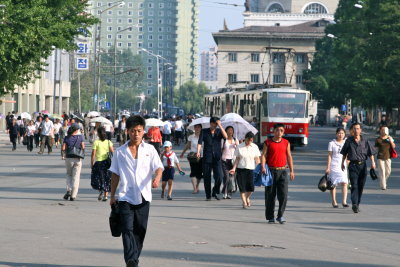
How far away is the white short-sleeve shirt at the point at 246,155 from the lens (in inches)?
785

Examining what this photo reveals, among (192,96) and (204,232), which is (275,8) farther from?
(204,232)

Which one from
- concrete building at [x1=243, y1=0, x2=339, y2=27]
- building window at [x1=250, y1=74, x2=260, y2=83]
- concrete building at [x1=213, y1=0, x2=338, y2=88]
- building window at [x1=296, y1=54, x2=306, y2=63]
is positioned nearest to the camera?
concrete building at [x1=213, y1=0, x2=338, y2=88]

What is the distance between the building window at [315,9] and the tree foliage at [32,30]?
126 metres

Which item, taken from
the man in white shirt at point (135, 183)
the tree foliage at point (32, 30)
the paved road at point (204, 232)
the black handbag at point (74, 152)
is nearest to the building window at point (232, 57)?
the tree foliage at point (32, 30)

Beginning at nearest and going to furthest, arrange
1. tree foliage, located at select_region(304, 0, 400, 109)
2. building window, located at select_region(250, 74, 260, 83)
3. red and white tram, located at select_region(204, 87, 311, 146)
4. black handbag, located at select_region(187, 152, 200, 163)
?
black handbag, located at select_region(187, 152, 200, 163) < red and white tram, located at select_region(204, 87, 311, 146) < tree foliage, located at select_region(304, 0, 400, 109) < building window, located at select_region(250, 74, 260, 83)

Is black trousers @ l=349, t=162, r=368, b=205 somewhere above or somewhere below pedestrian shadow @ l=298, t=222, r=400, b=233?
above

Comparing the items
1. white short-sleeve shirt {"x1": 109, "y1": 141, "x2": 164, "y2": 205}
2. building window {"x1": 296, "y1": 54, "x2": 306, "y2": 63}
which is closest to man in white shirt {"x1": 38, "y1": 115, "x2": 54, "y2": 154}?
white short-sleeve shirt {"x1": 109, "y1": 141, "x2": 164, "y2": 205}

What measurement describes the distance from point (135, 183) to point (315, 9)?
164532 millimetres

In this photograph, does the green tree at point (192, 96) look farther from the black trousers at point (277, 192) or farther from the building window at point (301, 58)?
the black trousers at point (277, 192)

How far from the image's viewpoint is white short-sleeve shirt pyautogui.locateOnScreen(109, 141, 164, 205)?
10328 millimetres

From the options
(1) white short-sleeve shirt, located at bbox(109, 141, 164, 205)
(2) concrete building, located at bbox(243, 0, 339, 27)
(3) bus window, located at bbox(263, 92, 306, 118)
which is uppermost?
(2) concrete building, located at bbox(243, 0, 339, 27)

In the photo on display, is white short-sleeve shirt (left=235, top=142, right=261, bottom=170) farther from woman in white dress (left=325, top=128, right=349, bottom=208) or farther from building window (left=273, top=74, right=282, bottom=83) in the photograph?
building window (left=273, top=74, right=282, bottom=83)

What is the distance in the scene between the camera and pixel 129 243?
10.2 metres

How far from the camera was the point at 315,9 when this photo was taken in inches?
6786
